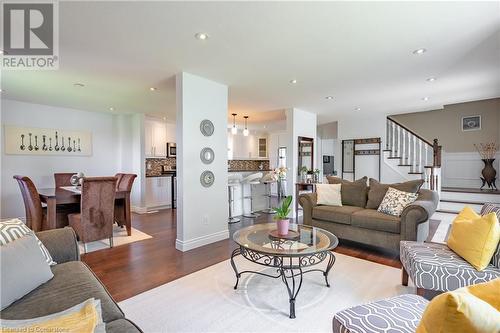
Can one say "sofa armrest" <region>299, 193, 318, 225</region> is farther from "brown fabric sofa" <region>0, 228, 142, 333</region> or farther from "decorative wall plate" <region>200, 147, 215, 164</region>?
"brown fabric sofa" <region>0, 228, 142, 333</region>

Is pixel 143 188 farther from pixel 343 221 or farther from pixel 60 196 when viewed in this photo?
pixel 343 221

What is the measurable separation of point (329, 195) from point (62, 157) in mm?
5778

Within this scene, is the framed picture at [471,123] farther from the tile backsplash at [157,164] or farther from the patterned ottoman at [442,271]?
the tile backsplash at [157,164]

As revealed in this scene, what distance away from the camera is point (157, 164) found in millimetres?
6742

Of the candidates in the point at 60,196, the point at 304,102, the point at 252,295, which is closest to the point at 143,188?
the point at 60,196

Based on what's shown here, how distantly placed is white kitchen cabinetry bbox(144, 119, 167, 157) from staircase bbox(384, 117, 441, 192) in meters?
5.89

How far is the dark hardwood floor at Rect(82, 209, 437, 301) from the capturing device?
251cm

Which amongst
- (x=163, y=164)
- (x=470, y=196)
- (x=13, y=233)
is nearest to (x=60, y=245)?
(x=13, y=233)

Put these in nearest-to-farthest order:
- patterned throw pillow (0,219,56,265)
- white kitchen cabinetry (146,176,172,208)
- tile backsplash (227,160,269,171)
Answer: patterned throw pillow (0,219,56,265)
white kitchen cabinetry (146,176,172,208)
tile backsplash (227,160,269,171)

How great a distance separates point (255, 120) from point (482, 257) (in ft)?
19.2

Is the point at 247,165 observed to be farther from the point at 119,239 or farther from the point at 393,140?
the point at 119,239

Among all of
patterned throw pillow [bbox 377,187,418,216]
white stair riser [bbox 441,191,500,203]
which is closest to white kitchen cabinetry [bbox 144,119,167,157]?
patterned throw pillow [bbox 377,187,418,216]

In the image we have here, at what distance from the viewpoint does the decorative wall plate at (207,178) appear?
3.63 meters

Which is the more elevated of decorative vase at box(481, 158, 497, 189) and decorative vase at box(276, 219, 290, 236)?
decorative vase at box(481, 158, 497, 189)
